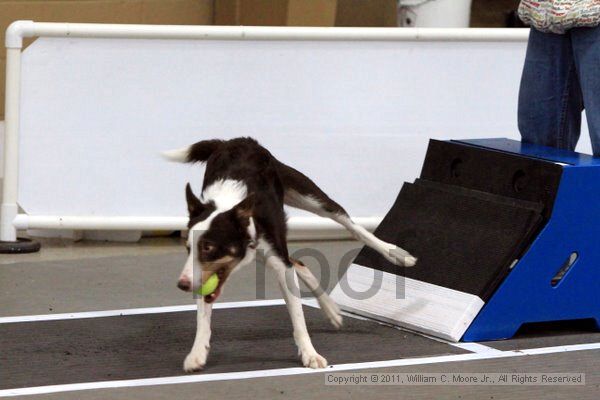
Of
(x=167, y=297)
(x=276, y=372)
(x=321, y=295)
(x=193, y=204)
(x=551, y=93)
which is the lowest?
(x=167, y=297)

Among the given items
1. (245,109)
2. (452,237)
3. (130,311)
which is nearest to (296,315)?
(452,237)

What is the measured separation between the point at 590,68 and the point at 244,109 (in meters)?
2.54

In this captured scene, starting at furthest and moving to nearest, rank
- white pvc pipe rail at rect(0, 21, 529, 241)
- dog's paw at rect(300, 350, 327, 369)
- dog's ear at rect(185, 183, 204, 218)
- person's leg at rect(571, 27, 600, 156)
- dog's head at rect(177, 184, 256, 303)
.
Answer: white pvc pipe rail at rect(0, 21, 529, 241), person's leg at rect(571, 27, 600, 156), dog's paw at rect(300, 350, 327, 369), dog's ear at rect(185, 183, 204, 218), dog's head at rect(177, 184, 256, 303)

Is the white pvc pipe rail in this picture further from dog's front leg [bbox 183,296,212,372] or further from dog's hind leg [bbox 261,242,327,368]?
dog's front leg [bbox 183,296,212,372]

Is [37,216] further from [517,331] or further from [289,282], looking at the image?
[517,331]

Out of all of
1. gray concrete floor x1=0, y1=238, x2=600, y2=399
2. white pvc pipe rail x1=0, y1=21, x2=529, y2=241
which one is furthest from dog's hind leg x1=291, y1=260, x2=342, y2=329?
white pvc pipe rail x1=0, y1=21, x2=529, y2=241

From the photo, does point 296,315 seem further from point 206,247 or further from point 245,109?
point 245,109

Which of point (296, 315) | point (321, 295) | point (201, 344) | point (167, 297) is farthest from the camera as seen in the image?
point (167, 297)

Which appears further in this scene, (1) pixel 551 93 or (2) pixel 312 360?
(1) pixel 551 93

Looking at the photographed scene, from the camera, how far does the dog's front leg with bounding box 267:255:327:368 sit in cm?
518

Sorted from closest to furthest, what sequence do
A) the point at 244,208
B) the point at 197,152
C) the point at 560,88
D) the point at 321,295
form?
the point at 244,208, the point at 321,295, the point at 197,152, the point at 560,88

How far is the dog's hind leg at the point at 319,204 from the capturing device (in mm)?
5729

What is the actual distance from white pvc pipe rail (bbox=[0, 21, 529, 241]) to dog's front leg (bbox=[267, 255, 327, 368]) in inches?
90.7

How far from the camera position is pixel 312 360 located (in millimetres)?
5168
